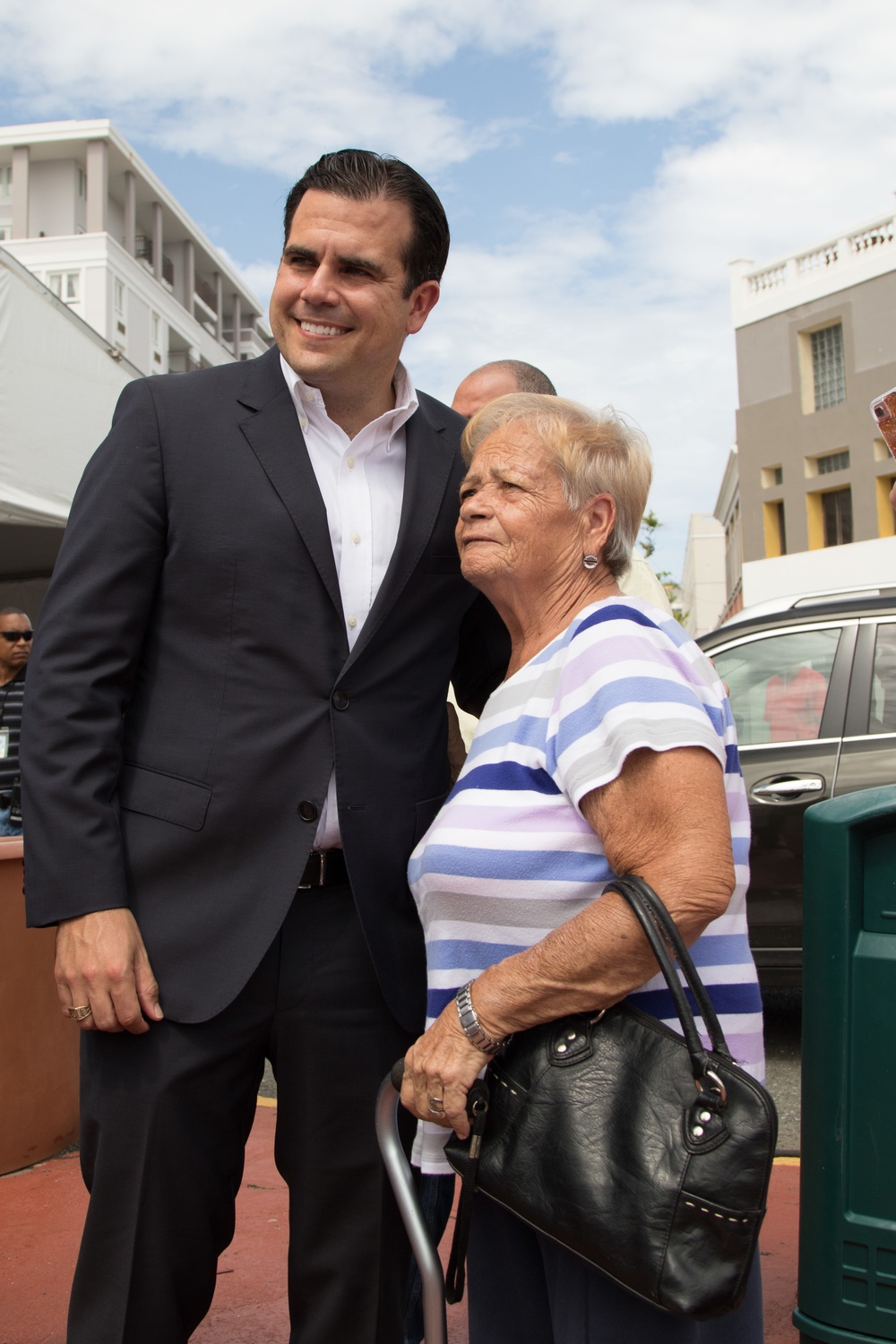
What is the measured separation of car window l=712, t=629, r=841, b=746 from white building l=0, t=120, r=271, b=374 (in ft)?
112

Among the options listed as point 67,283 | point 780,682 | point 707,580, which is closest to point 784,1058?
point 780,682

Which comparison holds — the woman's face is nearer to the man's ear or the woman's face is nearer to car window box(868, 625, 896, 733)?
the man's ear

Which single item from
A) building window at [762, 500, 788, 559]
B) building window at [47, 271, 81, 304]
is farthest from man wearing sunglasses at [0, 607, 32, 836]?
building window at [47, 271, 81, 304]

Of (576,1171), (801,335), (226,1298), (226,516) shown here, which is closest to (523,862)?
(576,1171)

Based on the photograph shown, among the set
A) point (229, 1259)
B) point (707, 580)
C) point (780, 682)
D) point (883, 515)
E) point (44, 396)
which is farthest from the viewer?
point (707, 580)

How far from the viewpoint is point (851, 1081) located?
1674 millimetres

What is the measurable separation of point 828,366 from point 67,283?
2484 cm

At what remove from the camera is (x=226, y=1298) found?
282 cm

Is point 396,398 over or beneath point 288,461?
over

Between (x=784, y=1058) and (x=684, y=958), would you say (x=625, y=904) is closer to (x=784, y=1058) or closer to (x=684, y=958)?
(x=684, y=958)

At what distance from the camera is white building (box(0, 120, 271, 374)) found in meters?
37.8

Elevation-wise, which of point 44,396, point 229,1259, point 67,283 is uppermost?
point 67,283

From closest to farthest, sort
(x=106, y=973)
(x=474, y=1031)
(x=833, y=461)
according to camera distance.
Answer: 1. (x=474, y=1031)
2. (x=106, y=973)
3. (x=833, y=461)

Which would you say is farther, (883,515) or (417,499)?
(883,515)
